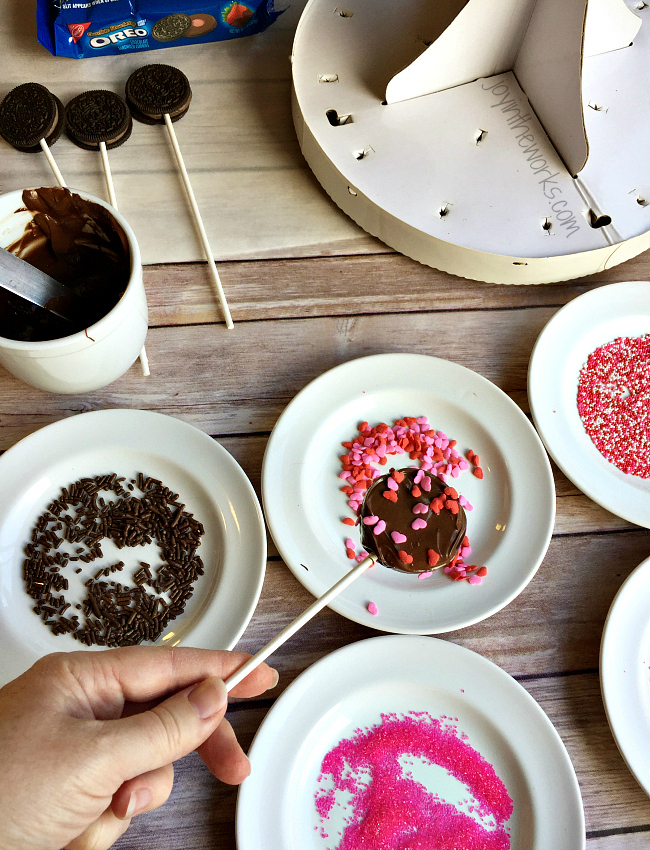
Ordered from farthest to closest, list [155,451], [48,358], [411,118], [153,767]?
[411,118] → [155,451] → [48,358] → [153,767]

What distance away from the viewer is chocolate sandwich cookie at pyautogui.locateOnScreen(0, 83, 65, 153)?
0.90m

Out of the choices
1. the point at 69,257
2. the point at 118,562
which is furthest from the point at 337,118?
the point at 118,562

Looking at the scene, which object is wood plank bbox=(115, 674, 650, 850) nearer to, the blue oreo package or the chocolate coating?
Answer: the chocolate coating

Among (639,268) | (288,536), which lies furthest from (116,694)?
(639,268)

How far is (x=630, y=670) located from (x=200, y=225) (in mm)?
808

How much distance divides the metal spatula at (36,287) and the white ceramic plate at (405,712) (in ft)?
1.65

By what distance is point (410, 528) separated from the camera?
30.0 inches

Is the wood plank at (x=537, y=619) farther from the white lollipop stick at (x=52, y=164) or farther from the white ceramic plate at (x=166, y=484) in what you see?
the white lollipop stick at (x=52, y=164)

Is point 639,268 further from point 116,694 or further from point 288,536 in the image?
point 116,694

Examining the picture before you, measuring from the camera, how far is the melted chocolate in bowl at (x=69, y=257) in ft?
2.42

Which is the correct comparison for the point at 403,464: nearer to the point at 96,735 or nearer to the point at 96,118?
the point at 96,735

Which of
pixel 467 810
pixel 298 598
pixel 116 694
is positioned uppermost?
pixel 116 694

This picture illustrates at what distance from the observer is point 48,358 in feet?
2.21

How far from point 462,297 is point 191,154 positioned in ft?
1.51
